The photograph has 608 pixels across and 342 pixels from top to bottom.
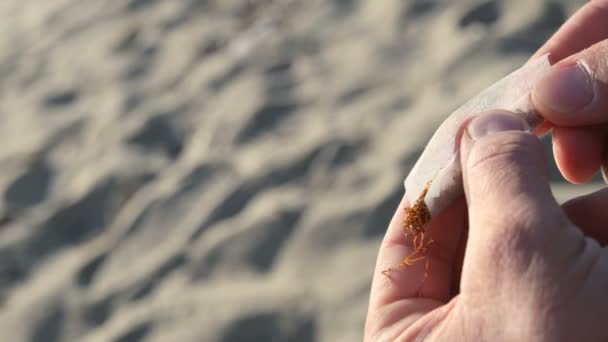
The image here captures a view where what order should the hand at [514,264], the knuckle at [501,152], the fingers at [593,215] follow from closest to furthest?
the hand at [514,264] → the knuckle at [501,152] → the fingers at [593,215]

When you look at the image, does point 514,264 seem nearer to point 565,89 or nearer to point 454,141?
point 454,141

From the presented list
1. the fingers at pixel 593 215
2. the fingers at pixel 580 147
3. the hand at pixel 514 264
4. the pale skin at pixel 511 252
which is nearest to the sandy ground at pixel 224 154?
the fingers at pixel 580 147

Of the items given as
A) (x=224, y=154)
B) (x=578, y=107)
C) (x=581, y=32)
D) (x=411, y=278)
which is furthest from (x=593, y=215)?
(x=224, y=154)

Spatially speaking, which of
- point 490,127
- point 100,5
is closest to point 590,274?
point 490,127

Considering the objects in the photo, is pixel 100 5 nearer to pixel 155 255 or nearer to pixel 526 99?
pixel 155 255

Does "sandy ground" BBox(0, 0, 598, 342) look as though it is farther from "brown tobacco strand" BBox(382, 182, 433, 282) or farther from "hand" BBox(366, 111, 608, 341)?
"hand" BBox(366, 111, 608, 341)

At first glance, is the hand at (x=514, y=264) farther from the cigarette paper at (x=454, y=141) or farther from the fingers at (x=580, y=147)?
the fingers at (x=580, y=147)

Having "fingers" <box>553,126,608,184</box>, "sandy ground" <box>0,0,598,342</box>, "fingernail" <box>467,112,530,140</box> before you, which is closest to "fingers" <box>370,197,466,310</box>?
"fingernail" <box>467,112,530,140</box>
